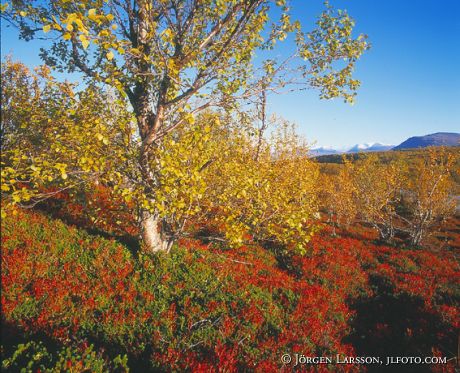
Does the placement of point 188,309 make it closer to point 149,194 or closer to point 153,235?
point 153,235

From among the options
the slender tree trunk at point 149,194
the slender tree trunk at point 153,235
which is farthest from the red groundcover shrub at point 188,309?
the slender tree trunk at point 149,194

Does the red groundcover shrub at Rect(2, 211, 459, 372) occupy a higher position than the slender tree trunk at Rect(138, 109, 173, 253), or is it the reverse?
the slender tree trunk at Rect(138, 109, 173, 253)

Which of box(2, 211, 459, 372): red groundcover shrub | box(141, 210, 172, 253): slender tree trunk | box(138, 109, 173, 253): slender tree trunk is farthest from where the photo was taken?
box(141, 210, 172, 253): slender tree trunk

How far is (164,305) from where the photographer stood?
867 cm

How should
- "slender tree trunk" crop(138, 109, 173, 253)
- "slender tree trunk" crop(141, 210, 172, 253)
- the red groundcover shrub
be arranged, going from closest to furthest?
the red groundcover shrub → "slender tree trunk" crop(138, 109, 173, 253) → "slender tree trunk" crop(141, 210, 172, 253)

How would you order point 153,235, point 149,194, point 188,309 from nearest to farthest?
point 149,194
point 188,309
point 153,235

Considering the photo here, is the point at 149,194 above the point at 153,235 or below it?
above

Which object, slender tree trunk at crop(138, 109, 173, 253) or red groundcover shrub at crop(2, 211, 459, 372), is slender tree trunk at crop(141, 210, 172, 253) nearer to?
slender tree trunk at crop(138, 109, 173, 253)

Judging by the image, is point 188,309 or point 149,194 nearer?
point 149,194

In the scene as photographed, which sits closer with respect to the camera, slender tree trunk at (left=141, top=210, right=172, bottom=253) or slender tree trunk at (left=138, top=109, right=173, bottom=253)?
slender tree trunk at (left=138, top=109, right=173, bottom=253)

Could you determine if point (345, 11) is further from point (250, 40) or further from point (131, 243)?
point (131, 243)

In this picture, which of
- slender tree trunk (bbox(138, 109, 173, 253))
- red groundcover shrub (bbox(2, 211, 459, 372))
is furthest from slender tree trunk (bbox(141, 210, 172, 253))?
red groundcover shrub (bbox(2, 211, 459, 372))

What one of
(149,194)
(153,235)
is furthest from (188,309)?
(149,194)

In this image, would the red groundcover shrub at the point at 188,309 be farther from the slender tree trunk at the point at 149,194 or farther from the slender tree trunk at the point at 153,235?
the slender tree trunk at the point at 149,194
